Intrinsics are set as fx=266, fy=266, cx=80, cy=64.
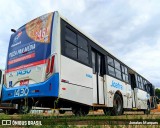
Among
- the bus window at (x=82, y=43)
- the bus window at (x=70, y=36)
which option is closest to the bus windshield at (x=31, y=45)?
the bus window at (x=70, y=36)

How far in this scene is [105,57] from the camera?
11.4m

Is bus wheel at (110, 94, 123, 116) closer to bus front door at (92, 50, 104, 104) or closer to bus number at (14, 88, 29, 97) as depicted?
bus front door at (92, 50, 104, 104)

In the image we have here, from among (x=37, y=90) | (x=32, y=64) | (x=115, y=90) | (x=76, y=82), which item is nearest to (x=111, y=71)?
(x=115, y=90)

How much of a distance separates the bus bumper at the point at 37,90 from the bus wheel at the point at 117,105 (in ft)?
16.1

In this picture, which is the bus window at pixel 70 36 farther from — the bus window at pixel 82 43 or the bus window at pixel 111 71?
the bus window at pixel 111 71

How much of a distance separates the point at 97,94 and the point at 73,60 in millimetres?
2386

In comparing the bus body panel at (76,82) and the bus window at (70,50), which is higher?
the bus window at (70,50)

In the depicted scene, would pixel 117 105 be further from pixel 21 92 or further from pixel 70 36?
pixel 21 92

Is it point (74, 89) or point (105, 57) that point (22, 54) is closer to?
point (74, 89)

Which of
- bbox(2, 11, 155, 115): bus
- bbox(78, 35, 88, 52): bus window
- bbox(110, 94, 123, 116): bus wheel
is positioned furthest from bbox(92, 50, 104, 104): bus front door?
bbox(110, 94, 123, 116): bus wheel

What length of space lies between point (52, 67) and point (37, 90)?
2.63 feet

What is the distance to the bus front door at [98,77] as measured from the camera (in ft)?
32.4

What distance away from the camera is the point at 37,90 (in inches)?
297

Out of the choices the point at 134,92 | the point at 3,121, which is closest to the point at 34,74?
the point at 3,121
